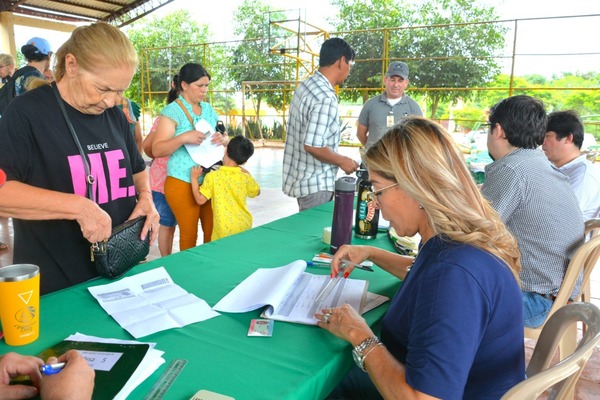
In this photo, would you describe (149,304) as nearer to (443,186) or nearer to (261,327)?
(261,327)

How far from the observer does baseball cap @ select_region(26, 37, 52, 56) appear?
3625 millimetres

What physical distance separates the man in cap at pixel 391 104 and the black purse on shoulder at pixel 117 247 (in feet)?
10.00

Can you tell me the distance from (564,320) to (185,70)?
2403 mm

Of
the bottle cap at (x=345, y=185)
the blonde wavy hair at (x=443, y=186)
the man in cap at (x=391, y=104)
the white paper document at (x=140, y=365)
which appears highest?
the man in cap at (x=391, y=104)

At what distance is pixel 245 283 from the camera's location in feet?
4.42

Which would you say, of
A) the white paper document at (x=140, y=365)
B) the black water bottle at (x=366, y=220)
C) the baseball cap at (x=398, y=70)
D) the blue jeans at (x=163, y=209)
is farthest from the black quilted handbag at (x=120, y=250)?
the baseball cap at (x=398, y=70)

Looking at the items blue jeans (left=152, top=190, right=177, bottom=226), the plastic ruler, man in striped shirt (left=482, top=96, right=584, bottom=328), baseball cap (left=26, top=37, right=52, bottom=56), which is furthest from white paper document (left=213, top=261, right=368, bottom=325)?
baseball cap (left=26, top=37, right=52, bottom=56)

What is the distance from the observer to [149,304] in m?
1.17

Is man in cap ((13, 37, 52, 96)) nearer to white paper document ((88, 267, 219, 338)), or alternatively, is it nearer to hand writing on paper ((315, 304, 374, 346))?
white paper document ((88, 267, 219, 338))

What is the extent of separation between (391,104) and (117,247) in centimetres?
342

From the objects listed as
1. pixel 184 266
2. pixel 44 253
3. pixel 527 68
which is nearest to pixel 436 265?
pixel 184 266

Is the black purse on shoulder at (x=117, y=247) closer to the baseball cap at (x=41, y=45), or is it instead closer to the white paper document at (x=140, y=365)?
the white paper document at (x=140, y=365)

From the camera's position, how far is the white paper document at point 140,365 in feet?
2.63

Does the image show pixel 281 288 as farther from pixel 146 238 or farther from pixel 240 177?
pixel 240 177
